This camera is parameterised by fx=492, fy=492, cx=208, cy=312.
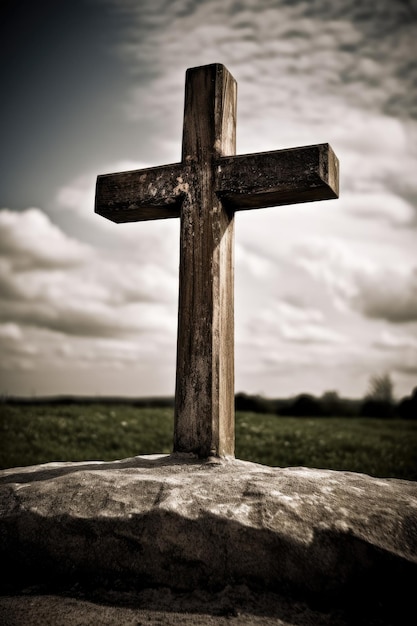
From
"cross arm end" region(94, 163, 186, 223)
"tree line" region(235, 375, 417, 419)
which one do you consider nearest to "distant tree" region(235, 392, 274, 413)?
"tree line" region(235, 375, 417, 419)

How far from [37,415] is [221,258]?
802 centimetres

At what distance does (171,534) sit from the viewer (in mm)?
2492

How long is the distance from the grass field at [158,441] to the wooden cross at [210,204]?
4.50 metres

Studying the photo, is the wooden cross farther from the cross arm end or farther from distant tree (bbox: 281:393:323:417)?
distant tree (bbox: 281:393:323:417)

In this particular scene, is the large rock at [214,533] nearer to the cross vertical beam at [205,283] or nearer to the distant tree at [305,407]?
the cross vertical beam at [205,283]

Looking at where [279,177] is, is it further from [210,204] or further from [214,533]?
[214,533]

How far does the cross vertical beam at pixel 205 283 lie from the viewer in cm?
357

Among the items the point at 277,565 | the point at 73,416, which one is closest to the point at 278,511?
the point at 277,565

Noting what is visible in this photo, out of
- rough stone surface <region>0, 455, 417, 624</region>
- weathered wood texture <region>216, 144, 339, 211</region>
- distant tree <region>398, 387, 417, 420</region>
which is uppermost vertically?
weathered wood texture <region>216, 144, 339, 211</region>

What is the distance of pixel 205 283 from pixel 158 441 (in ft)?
19.3

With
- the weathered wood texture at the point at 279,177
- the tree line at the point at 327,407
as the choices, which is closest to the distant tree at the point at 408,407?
the tree line at the point at 327,407

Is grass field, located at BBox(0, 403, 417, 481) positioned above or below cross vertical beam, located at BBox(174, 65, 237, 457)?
below

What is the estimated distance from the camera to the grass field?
7.71 m

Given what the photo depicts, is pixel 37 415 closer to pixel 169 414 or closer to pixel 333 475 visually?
pixel 169 414
